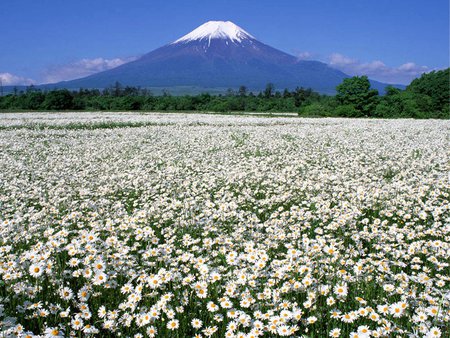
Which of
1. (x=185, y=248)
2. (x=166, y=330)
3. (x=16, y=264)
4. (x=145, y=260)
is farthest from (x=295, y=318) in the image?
(x=16, y=264)

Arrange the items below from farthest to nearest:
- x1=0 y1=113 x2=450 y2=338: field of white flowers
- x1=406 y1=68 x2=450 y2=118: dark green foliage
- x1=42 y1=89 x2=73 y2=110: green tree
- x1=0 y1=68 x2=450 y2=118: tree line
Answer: x1=406 y1=68 x2=450 y2=118: dark green foliage → x1=42 y1=89 x2=73 y2=110: green tree → x1=0 y1=68 x2=450 y2=118: tree line → x1=0 y1=113 x2=450 y2=338: field of white flowers

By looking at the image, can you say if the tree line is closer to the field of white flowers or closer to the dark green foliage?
the dark green foliage

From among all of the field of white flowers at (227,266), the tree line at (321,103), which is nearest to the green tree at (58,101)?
the tree line at (321,103)

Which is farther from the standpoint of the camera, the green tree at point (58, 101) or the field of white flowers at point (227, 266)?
the green tree at point (58, 101)

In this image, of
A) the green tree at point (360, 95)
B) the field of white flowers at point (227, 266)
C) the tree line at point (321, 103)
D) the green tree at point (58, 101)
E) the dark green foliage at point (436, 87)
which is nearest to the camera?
the field of white flowers at point (227, 266)

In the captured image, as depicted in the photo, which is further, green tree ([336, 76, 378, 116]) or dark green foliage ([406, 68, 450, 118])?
dark green foliage ([406, 68, 450, 118])

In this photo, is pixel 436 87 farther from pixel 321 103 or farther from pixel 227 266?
pixel 227 266

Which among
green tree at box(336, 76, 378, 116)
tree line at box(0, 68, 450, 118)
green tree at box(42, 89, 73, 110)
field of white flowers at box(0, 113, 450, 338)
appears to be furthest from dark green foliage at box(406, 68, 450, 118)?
field of white flowers at box(0, 113, 450, 338)

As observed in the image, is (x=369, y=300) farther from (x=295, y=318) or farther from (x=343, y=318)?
(x=295, y=318)

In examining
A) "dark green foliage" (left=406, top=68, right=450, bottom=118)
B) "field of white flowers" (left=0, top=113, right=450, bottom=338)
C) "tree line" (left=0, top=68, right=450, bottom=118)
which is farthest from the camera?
"dark green foliage" (left=406, top=68, right=450, bottom=118)

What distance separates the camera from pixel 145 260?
4266 millimetres

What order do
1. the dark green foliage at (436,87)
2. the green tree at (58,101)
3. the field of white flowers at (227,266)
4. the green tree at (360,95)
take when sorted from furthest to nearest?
the dark green foliage at (436,87) < the green tree at (58,101) < the green tree at (360,95) < the field of white flowers at (227,266)

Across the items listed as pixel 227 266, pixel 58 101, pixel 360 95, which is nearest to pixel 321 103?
pixel 360 95

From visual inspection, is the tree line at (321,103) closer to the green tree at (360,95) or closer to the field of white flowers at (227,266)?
the green tree at (360,95)
